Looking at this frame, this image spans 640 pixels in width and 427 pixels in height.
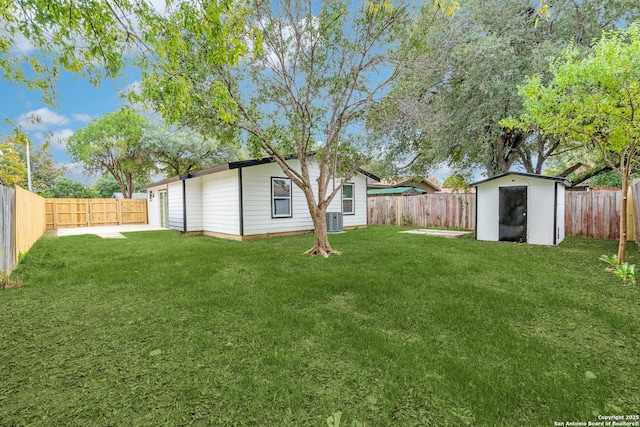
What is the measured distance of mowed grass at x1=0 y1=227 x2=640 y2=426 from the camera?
1771mm

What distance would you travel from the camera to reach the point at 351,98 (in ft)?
21.9

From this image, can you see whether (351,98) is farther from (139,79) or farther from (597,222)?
(597,222)

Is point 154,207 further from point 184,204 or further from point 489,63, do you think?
point 489,63

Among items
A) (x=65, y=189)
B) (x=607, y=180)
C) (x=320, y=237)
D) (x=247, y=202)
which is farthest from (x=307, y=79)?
(x=65, y=189)

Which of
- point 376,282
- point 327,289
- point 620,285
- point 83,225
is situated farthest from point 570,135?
point 83,225

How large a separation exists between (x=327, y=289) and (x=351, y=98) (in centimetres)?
453

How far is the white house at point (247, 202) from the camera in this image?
363 inches

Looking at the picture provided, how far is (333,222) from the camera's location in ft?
35.5

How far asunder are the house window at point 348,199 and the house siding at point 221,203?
14.9ft

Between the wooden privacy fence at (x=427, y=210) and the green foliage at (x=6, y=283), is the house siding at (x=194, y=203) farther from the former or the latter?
the wooden privacy fence at (x=427, y=210)

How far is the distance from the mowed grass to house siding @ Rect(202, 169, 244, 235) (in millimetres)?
4595

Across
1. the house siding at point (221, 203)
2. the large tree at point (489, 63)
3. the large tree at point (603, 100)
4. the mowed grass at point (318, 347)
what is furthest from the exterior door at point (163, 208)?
the large tree at point (603, 100)

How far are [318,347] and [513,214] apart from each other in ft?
25.8

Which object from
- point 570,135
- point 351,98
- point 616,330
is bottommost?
point 616,330
